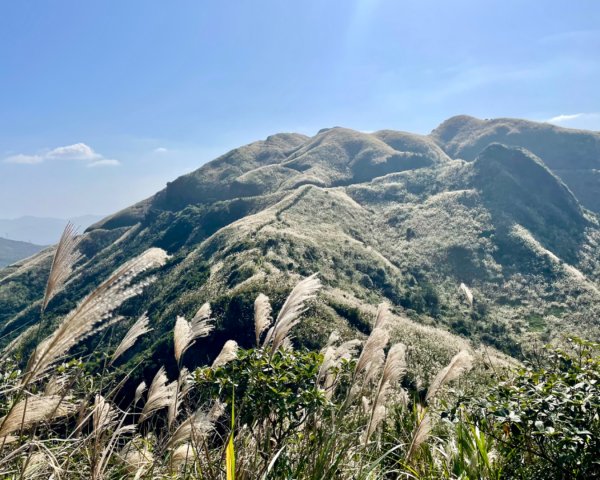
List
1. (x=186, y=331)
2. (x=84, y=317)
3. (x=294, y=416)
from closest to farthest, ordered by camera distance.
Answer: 1. (x=84, y=317)
2. (x=186, y=331)
3. (x=294, y=416)

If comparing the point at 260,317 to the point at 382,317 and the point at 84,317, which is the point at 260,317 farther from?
the point at 84,317

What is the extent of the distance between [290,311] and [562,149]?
189656mm

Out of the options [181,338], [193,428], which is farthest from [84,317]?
[193,428]

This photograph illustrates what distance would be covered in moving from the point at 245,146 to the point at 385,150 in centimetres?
6402

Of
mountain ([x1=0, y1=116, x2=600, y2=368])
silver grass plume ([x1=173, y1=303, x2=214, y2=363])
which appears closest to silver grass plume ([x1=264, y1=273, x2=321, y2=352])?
silver grass plume ([x1=173, y1=303, x2=214, y2=363])

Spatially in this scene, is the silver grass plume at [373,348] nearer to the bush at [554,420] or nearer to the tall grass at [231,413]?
the tall grass at [231,413]

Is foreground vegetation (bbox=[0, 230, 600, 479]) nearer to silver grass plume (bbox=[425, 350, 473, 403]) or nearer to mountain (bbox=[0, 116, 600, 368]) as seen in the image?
silver grass plume (bbox=[425, 350, 473, 403])

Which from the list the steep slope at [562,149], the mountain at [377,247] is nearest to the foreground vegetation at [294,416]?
the mountain at [377,247]

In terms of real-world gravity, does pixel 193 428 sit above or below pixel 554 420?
above

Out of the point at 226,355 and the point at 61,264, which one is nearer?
the point at 61,264

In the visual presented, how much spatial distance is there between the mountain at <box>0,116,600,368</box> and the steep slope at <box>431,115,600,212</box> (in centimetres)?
63

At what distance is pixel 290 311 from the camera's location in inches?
121

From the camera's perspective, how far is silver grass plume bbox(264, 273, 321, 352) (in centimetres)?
296

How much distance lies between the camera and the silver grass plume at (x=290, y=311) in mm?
2965
